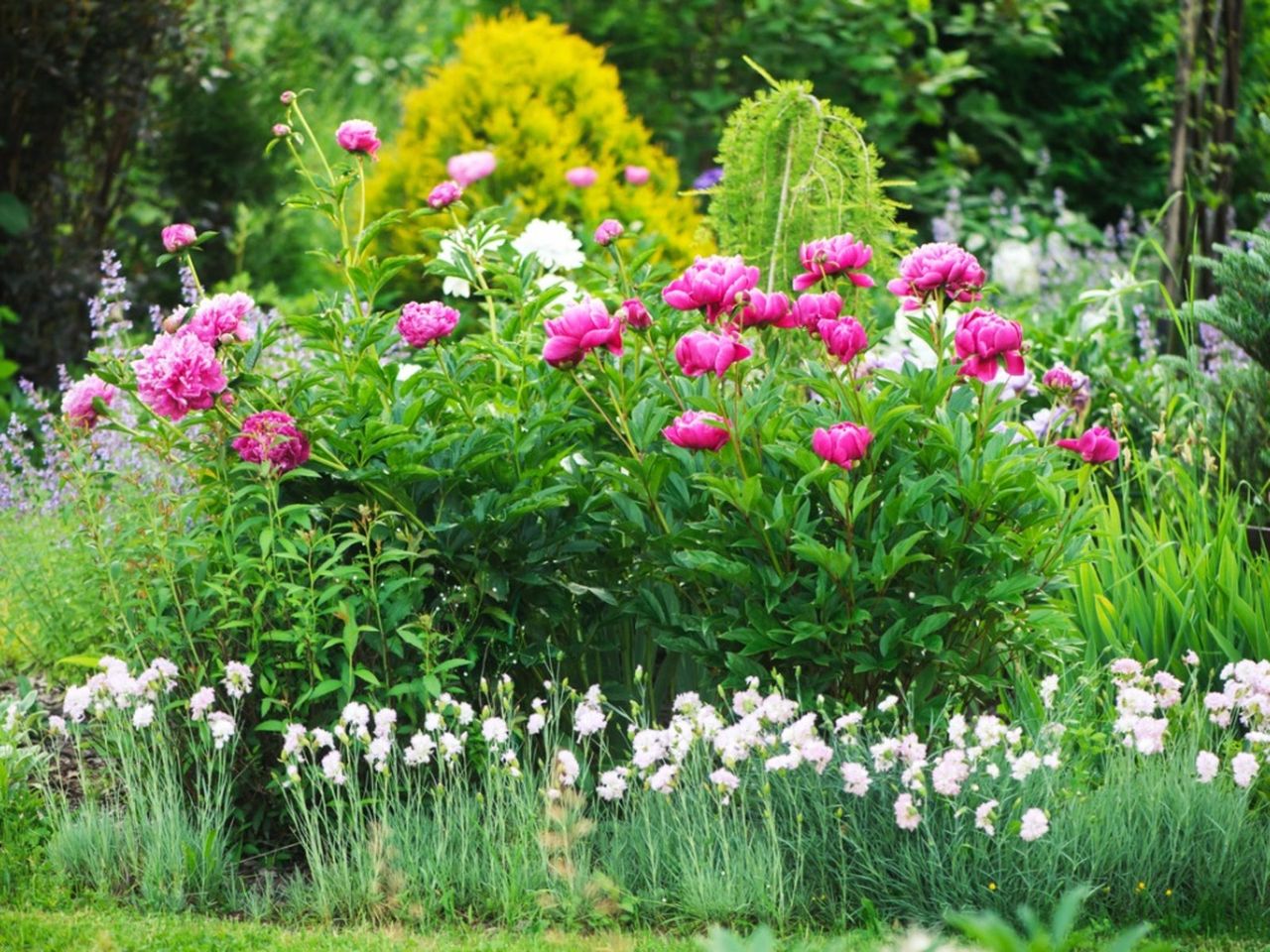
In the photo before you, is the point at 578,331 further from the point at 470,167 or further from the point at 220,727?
the point at 470,167

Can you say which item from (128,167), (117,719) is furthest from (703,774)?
(128,167)

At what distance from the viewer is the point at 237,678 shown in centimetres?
339

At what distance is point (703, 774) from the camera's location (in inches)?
139

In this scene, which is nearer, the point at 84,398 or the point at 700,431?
the point at 700,431

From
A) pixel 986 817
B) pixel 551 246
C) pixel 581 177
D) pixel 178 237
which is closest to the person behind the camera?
pixel 986 817

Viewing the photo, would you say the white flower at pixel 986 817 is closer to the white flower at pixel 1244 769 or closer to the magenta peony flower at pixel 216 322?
the white flower at pixel 1244 769

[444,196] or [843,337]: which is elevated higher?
[444,196]

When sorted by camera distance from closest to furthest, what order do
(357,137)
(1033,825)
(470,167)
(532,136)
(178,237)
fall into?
1. (1033,825)
2. (178,237)
3. (357,137)
4. (470,167)
5. (532,136)

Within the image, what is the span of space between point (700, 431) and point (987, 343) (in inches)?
25.7

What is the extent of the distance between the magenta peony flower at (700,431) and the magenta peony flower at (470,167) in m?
3.55

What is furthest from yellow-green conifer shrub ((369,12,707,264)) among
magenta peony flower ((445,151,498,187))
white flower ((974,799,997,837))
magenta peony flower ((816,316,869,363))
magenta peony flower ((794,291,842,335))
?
white flower ((974,799,997,837))

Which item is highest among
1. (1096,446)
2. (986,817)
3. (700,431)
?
(700,431)

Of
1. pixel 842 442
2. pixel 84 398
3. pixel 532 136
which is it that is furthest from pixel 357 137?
pixel 532 136

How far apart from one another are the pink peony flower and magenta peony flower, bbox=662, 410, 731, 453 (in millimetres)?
209
